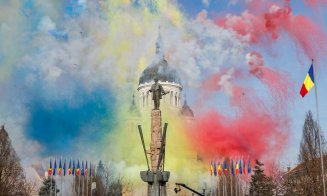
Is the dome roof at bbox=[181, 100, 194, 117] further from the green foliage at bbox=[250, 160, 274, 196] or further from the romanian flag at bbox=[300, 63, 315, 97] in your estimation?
the romanian flag at bbox=[300, 63, 315, 97]

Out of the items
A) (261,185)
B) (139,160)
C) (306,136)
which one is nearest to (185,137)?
(139,160)

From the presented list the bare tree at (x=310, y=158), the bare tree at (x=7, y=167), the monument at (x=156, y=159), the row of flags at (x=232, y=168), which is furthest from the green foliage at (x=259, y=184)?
the monument at (x=156, y=159)

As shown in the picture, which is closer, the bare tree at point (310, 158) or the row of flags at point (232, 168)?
the bare tree at point (310, 158)

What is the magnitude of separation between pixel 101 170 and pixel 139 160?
770 inches

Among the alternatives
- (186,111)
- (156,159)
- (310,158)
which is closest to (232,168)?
(310,158)

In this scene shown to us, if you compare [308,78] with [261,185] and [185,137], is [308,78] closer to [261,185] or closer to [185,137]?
[261,185]

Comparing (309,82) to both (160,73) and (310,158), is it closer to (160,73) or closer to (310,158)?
(310,158)

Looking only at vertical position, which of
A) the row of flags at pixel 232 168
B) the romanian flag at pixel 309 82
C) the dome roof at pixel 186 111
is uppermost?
the dome roof at pixel 186 111

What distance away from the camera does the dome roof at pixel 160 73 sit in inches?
4163

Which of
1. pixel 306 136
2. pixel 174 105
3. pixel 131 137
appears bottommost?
pixel 306 136

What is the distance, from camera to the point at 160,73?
4235 inches

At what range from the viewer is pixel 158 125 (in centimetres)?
3291

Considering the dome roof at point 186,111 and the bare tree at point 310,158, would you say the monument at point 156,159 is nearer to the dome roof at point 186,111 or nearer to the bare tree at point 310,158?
the bare tree at point 310,158

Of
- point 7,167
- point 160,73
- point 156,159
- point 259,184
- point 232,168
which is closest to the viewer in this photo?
point 156,159
